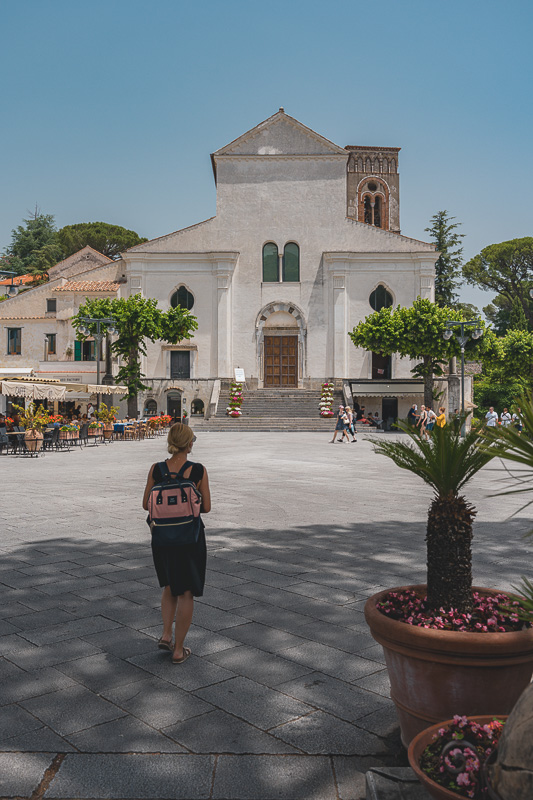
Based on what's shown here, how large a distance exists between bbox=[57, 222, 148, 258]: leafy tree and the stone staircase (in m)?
38.6

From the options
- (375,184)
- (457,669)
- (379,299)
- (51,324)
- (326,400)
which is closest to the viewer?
(457,669)

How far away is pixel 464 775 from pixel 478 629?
85 cm

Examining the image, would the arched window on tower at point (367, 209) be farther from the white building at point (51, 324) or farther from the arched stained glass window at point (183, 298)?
the arched stained glass window at point (183, 298)

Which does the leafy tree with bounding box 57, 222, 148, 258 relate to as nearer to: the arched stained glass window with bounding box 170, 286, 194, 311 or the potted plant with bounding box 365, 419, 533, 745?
the arched stained glass window with bounding box 170, 286, 194, 311

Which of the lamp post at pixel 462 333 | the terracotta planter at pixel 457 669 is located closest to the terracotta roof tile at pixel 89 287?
the lamp post at pixel 462 333

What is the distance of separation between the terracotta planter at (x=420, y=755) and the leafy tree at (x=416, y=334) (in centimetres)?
3535

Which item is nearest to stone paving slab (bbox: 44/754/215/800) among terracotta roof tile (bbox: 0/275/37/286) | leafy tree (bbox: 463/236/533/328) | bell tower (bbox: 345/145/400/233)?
terracotta roof tile (bbox: 0/275/37/286)

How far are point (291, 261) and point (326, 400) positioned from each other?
10.6 meters

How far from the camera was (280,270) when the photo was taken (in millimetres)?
44500

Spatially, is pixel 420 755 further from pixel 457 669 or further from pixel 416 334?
pixel 416 334

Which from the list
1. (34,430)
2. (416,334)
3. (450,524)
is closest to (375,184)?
(416,334)

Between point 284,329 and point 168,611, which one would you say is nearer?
point 168,611

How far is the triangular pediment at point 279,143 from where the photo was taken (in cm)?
4425

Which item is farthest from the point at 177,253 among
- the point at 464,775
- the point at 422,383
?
the point at 464,775
